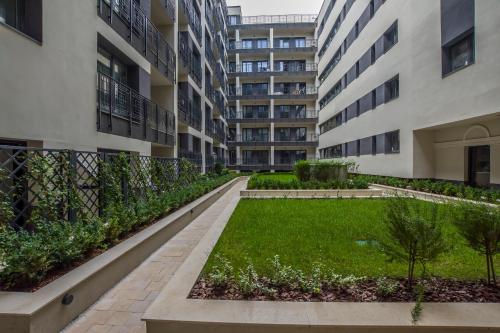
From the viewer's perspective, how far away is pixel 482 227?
3656 mm

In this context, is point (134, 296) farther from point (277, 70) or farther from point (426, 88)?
point (277, 70)

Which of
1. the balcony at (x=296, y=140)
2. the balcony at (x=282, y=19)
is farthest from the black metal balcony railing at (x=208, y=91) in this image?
the balcony at (x=282, y=19)

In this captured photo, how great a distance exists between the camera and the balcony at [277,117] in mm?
44719

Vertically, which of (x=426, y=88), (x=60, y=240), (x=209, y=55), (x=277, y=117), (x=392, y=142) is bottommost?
(x=60, y=240)

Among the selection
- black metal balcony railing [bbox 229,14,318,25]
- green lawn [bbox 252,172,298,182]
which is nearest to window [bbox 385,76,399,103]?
green lawn [bbox 252,172,298,182]

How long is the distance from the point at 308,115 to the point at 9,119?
141 ft

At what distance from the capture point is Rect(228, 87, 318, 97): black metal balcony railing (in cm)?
4522

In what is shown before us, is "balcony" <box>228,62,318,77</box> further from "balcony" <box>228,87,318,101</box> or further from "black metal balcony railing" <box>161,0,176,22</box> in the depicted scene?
"black metal balcony railing" <box>161,0,176,22</box>

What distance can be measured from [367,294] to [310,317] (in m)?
0.99

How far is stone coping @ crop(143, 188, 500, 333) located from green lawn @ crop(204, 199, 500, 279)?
3.24 ft

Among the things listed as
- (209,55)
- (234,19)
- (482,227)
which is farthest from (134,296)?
(234,19)

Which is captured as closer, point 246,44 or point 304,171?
point 304,171

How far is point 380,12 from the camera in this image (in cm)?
2075

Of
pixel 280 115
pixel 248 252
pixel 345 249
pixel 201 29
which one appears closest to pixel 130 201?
pixel 248 252
